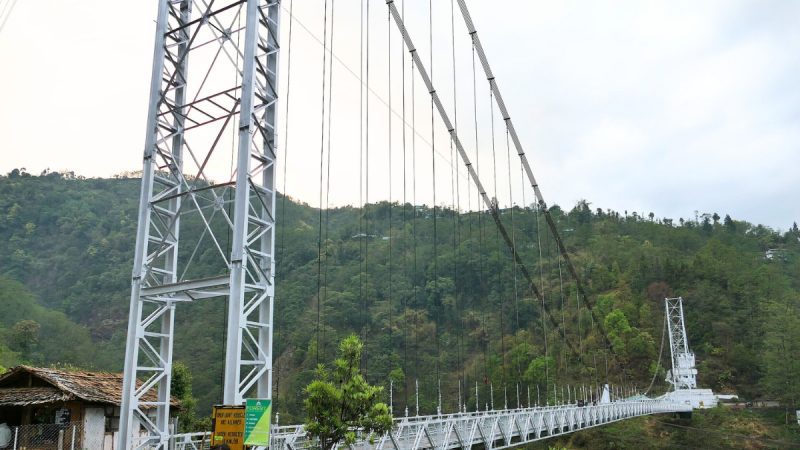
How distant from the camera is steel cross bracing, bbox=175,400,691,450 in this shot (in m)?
11.8

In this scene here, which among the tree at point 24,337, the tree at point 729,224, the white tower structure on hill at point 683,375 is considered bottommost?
the white tower structure on hill at point 683,375

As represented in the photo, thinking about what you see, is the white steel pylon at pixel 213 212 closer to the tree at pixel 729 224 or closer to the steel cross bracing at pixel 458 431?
the steel cross bracing at pixel 458 431

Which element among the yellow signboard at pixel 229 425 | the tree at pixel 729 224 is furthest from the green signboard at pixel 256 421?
the tree at pixel 729 224

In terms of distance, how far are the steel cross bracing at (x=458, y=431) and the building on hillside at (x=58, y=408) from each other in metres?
1.72

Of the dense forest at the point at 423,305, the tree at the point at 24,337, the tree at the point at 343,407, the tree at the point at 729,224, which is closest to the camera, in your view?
the tree at the point at 343,407

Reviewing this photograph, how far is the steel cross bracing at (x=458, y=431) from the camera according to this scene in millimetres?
11752

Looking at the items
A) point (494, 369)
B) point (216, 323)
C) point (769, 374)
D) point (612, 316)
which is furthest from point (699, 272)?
point (216, 323)

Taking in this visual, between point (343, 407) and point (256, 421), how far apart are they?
7.04ft

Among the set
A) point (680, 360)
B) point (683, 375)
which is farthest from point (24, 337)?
point (683, 375)

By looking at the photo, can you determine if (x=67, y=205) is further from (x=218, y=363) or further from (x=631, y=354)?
(x=631, y=354)

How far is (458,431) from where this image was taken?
15.4 meters

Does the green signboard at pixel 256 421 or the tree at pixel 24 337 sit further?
the tree at pixel 24 337

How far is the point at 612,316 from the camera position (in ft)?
221

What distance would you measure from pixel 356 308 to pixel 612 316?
2671cm
